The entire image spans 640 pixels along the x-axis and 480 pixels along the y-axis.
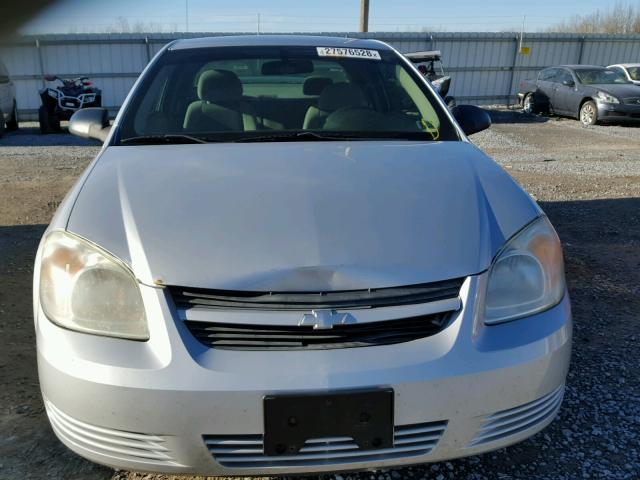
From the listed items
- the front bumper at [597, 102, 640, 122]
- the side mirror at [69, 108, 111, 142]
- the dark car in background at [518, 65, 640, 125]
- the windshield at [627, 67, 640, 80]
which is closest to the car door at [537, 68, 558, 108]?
the dark car in background at [518, 65, 640, 125]

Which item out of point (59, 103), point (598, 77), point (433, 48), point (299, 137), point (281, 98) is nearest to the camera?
point (299, 137)

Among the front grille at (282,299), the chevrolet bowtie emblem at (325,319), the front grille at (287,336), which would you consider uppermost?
A: the front grille at (282,299)

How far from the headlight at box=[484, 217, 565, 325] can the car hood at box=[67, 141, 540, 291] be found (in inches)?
2.1

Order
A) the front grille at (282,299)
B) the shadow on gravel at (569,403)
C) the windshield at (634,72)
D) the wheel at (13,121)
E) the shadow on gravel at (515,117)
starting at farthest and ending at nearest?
Answer: 1. the windshield at (634,72)
2. the shadow on gravel at (515,117)
3. the wheel at (13,121)
4. the shadow on gravel at (569,403)
5. the front grille at (282,299)

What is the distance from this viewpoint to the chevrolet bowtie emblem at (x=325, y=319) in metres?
1.54

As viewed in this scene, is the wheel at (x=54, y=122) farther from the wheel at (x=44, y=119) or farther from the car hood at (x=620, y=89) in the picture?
the car hood at (x=620, y=89)

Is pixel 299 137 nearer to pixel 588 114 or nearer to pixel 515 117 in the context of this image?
pixel 588 114

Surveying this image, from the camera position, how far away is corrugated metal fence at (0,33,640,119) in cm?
1584

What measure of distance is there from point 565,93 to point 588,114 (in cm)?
107

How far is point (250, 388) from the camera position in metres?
1.47

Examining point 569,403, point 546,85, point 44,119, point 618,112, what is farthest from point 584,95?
point 569,403

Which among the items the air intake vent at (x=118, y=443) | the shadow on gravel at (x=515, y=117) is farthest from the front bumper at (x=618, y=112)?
the air intake vent at (x=118, y=443)

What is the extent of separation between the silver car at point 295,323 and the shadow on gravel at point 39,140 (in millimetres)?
9131

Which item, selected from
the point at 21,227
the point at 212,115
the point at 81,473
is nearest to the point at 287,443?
the point at 81,473
